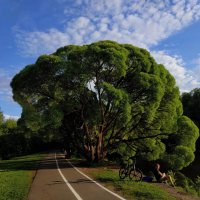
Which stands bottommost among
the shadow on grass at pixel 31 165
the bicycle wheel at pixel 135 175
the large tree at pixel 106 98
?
the bicycle wheel at pixel 135 175

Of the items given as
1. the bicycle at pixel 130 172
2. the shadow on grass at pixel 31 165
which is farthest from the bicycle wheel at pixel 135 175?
the shadow on grass at pixel 31 165

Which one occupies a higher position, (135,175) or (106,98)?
(106,98)

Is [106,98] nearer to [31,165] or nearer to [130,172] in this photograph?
[130,172]

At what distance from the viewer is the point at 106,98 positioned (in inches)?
1228

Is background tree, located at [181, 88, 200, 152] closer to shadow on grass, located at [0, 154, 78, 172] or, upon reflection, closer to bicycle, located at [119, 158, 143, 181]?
shadow on grass, located at [0, 154, 78, 172]

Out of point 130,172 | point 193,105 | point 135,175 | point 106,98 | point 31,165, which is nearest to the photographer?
point 130,172

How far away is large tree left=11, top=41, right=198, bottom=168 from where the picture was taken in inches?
1242

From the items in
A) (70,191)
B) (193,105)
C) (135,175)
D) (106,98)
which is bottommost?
(70,191)

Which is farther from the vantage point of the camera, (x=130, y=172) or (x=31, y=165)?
(x=31, y=165)

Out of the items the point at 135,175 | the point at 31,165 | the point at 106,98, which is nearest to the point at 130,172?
the point at 135,175

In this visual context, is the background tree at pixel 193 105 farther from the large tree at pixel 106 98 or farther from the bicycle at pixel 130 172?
the bicycle at pixel 130 172

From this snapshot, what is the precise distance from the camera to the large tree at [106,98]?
104 feet

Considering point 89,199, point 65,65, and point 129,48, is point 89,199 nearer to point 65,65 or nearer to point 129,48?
point 65,65

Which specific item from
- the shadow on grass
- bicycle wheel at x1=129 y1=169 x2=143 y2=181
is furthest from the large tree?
bicycle wheel at x1=129 y1=169 x2=143 y2=181
